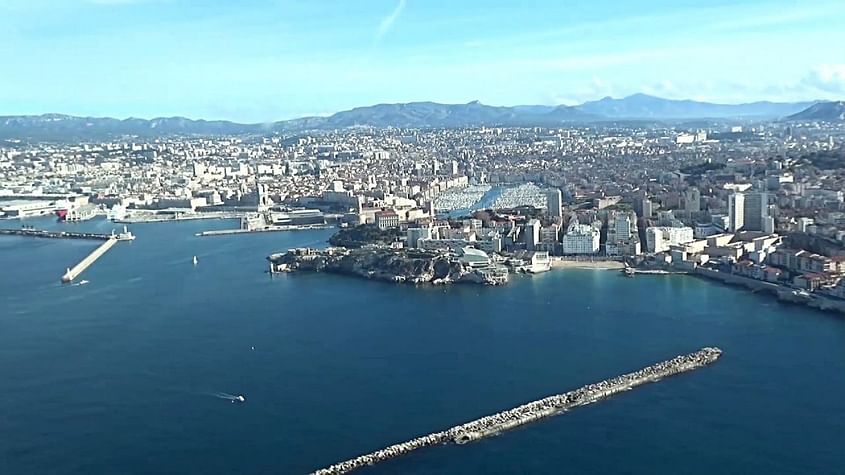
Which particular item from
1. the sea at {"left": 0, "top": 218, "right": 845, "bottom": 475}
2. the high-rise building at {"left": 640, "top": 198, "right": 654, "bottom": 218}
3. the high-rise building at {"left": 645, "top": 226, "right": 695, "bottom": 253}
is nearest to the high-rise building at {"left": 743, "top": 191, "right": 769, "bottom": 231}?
the high-rise building at {"left": 645, "top": 226, "right": 695, "bottom": 253}

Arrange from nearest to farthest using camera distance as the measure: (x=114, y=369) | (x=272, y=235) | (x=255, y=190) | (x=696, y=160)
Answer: (x=114, y=369), (x=272, y=235), (x=255, y=190), (x=696, y=160)

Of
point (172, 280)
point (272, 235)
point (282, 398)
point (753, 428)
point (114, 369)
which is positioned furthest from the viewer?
point (272, 235)

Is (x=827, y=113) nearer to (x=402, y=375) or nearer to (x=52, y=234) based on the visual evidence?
(x=52, y=234)

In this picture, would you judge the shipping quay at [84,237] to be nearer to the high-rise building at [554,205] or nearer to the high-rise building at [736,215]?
the high-rise building at [554,205]

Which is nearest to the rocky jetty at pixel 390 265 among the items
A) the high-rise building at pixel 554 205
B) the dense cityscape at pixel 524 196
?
the dense cityscape at pixel 524 196

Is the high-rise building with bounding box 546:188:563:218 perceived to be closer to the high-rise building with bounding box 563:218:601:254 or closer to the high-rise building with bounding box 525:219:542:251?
the high-rise building with bounding box 525:219:542:251

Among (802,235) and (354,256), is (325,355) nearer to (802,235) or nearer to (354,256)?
(354,256)

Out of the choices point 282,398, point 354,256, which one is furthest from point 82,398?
point 354,256
